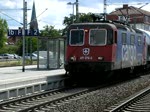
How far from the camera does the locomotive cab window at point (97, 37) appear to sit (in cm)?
2148

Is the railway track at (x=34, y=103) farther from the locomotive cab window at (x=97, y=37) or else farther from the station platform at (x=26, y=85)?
the locomotive cab window at (x=97, y=37)

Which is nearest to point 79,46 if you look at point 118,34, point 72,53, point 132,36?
point 72,53

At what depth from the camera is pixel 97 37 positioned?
854 inches

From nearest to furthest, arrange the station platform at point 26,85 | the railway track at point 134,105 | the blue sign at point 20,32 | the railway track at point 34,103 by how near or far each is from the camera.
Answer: the railway track at point 134,105 → the railway track at point 34,103 → the station platform at point 26,85 → the blue sign at point 20,32

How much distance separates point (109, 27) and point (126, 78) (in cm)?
715

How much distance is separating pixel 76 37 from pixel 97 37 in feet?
3.46

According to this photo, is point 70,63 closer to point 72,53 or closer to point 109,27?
point 72,53

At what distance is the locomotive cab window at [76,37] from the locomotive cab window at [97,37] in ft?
1.48

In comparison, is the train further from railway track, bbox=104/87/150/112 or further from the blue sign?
the blue sign

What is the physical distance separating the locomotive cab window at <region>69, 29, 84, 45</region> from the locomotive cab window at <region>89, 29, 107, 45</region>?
1.48 ft

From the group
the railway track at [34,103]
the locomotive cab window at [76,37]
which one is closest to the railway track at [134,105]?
the railway track at [34,103]

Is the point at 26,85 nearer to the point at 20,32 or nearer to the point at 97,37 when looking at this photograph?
the point at 97,37

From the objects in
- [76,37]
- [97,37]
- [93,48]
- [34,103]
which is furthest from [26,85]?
[97,37]

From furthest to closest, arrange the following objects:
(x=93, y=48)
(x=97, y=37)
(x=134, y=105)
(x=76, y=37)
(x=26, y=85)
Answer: (x=76, y=37), (x=97, y=37), (x=93, y=48), (x=26, y=85), (x=134, y=105)
